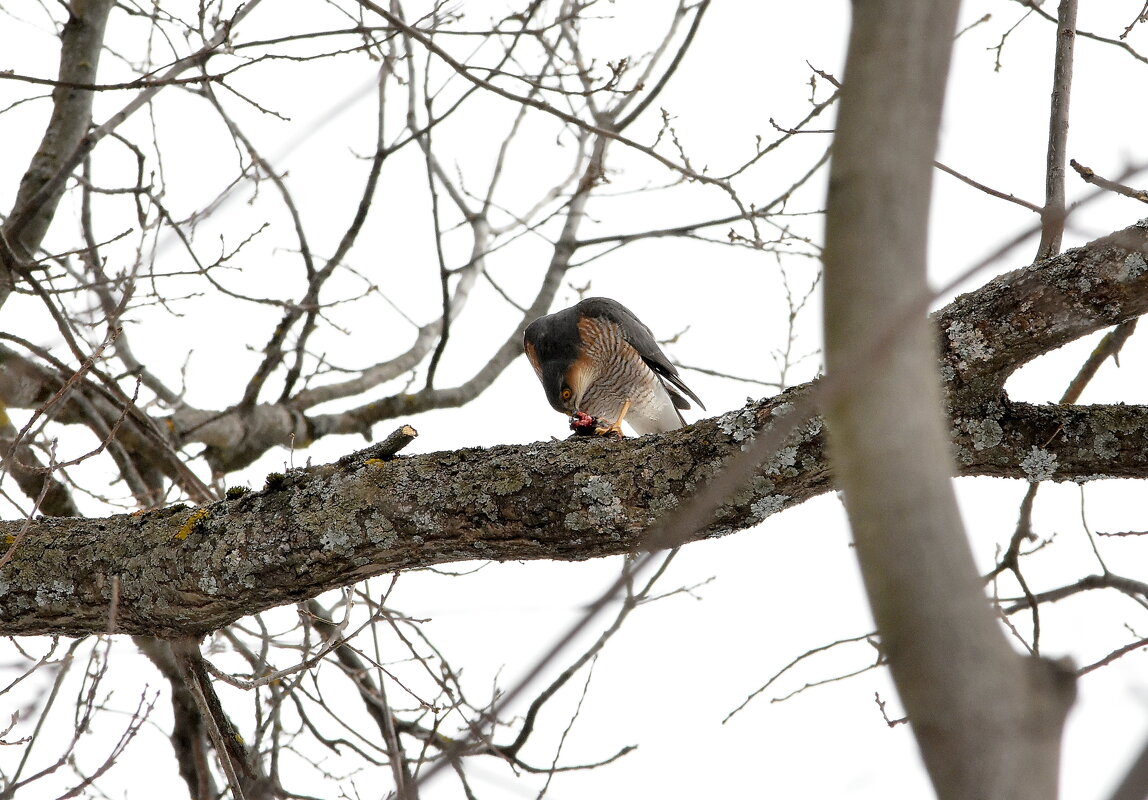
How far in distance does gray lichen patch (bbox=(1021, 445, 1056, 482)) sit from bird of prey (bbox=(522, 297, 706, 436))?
395 centimetres

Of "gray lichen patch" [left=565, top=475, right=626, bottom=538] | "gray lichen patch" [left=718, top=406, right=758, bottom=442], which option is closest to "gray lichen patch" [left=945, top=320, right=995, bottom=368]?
"gray lichen patch" [left=718, top=406, right=758, bottom=442]

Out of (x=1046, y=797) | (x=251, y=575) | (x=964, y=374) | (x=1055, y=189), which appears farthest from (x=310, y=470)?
(x=1046, y=797)

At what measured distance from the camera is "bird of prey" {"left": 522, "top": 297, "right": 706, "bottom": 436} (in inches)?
267

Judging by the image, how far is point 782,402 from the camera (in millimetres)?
2537

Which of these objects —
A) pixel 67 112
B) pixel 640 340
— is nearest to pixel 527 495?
pixel 67 112

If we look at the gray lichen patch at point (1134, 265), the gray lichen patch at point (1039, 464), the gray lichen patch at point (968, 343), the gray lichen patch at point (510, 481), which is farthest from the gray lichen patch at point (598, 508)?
the gray lichen patch at point (1134, 265)

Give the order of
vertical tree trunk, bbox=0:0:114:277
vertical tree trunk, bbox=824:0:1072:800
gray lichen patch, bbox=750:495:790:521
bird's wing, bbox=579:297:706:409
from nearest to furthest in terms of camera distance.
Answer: vertical tree trunk, bbox=824:0:1072:800, gray lichen patch, bbox=750:495:790:521, vertical tree trunk, bbox=0:0:114:277, bird's wing, bbox=579:297:706:409

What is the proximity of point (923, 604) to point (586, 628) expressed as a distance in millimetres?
258

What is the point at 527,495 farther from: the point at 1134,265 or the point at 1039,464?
the point at 1134,265

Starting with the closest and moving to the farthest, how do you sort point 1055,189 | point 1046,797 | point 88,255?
point 1046,797
point 1055,189
point 88,255

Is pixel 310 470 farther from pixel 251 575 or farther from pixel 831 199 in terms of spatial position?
pixel 831 199

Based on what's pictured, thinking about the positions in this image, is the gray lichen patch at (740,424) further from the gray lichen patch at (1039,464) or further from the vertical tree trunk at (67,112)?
the vertical tree trunk at (67,112)

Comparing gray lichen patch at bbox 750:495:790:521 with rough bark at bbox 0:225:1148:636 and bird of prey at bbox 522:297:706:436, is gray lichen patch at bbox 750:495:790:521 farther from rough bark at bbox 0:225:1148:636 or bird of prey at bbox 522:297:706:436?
bird of prey at bbox 522:297:706:436

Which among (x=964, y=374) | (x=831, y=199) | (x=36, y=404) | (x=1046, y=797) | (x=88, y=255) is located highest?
(x=88, y=255)
